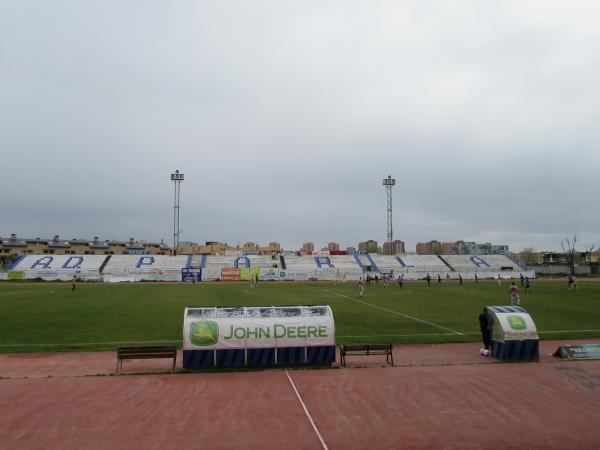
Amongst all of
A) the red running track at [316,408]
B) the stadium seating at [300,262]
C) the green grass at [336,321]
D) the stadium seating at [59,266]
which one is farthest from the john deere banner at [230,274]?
the red running track at [316,408]

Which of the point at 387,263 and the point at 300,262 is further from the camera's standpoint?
the point at 387,263

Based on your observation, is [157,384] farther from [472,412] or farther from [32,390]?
[472,412]

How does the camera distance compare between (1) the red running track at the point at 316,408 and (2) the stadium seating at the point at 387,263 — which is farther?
(2) the stadium seating at the point at 387,263

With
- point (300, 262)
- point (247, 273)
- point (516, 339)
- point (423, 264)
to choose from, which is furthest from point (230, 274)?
point (516, 339)

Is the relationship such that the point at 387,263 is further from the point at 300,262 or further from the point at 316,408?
the point at 316,408

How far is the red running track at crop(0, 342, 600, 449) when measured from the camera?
905 cm

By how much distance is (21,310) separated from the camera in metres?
29.9

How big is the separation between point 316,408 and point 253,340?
4599mm

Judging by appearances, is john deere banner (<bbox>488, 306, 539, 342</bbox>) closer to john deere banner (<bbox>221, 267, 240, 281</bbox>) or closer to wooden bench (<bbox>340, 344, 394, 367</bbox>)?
wooden bench (<bbox>340, 344, 394, 367</bbox>)

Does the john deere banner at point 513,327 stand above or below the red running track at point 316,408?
above

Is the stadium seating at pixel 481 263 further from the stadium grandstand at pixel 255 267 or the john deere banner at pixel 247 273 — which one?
the john deere banner at pixel 247 273

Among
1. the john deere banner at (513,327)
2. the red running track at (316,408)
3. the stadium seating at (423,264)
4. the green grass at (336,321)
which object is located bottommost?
the red running track at (316,408)

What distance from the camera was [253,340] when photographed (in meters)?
15.0

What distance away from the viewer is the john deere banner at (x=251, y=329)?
1479 cm
